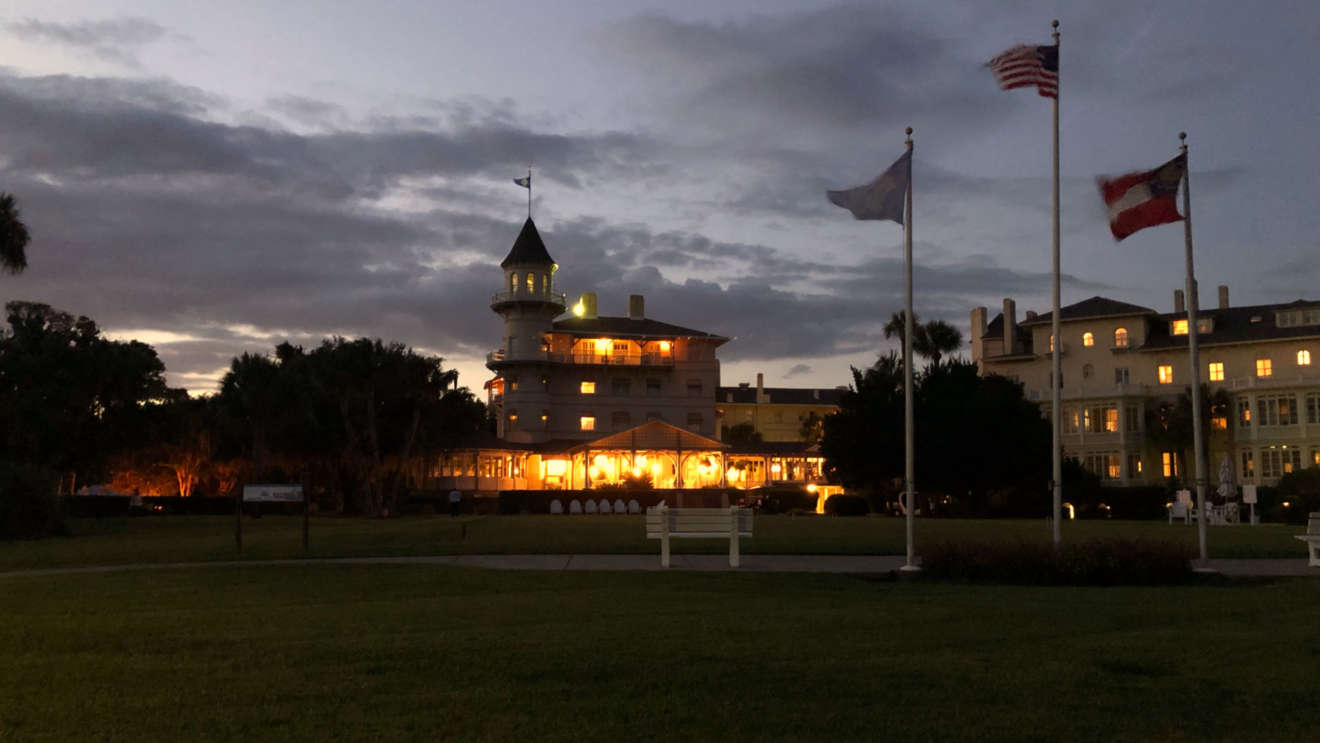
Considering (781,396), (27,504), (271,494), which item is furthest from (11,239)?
(781,396)

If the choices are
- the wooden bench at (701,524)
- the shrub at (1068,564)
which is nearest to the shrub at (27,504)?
the wooden bench at (701,524)

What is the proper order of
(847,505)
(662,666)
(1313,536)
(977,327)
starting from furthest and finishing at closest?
(977,327) < (847,505) < (1313,536) < (662,666)

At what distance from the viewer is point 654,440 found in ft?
248

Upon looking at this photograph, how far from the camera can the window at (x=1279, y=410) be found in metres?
71.4

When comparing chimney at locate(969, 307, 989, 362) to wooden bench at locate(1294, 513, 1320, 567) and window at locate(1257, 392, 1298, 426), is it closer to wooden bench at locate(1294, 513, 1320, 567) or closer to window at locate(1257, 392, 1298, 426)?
window at locate(1257, 392, 1298, 426)

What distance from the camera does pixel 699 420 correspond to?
3627 inches

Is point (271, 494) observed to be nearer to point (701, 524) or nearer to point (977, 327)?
point (701, 524)

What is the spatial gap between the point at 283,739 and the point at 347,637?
3.51 meters

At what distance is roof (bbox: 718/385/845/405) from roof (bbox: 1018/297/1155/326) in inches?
2099

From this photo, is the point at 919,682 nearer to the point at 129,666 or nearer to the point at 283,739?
the point at 283,739

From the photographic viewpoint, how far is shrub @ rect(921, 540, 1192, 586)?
15.9m

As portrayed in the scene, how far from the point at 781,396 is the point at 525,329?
54.8 meters

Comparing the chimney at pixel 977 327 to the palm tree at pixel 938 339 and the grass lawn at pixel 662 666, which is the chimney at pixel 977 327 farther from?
the grass lawn at pixel 662 666

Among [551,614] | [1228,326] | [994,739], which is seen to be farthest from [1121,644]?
[1228,326]
